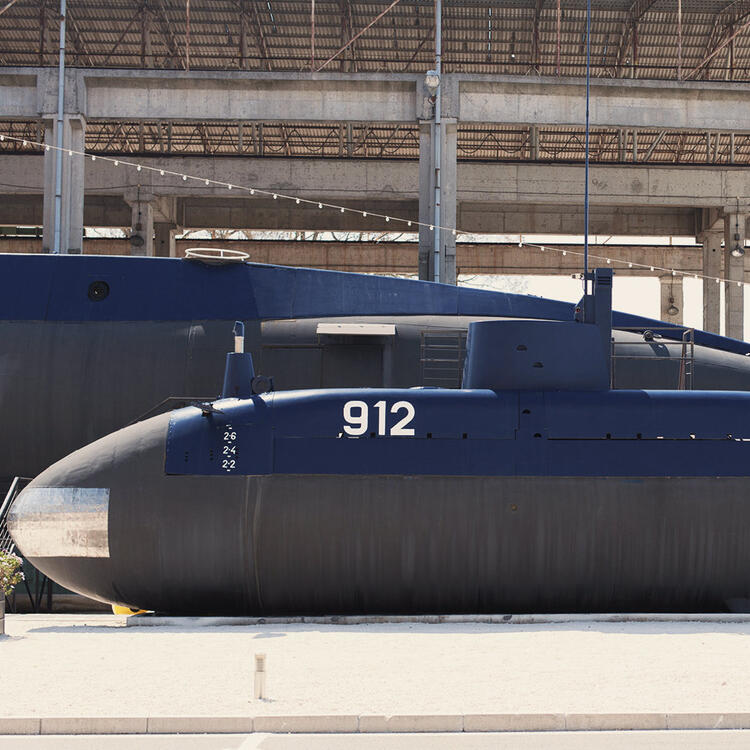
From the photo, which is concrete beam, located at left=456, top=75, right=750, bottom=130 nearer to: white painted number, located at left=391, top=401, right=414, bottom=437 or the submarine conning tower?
the submarine conning tower

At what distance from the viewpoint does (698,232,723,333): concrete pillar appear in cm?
4017

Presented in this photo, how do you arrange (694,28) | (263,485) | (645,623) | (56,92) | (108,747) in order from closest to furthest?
1. (108,747)
2. (645,623)
3. (263,485)
4. (56,92)
5. (694,28)

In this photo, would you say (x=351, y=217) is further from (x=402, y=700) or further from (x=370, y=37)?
(x=402, y=700)

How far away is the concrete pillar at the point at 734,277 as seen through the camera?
36562 mm

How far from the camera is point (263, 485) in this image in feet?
38.6

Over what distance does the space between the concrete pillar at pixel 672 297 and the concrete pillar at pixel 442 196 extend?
23855 mm

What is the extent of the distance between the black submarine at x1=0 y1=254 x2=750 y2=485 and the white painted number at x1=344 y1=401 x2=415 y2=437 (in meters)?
3.82

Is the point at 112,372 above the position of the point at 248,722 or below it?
above

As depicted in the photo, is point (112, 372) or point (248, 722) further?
point (112, 372)

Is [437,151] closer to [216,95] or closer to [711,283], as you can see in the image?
[216,95]

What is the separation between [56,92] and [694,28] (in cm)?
2347

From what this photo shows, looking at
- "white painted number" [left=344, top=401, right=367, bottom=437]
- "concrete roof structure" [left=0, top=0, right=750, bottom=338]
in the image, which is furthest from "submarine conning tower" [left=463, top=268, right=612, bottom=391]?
"concrete roof structure" [left=0, top=0, right=750, bottom=338]

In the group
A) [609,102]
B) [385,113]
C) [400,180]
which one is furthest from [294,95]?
[400,180]

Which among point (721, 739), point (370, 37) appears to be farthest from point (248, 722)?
point (370, 37)
